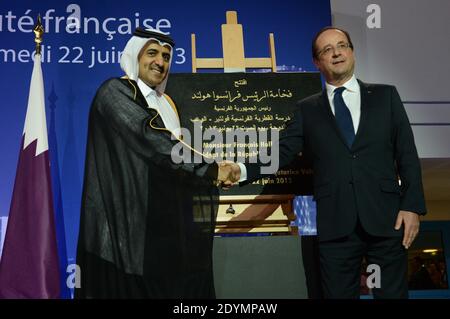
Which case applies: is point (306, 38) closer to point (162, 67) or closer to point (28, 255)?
point (162, 67)

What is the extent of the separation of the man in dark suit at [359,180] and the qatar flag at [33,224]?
75.8 inches

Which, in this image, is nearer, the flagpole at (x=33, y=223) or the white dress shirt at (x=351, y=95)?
the white dress shirt at (x=351, y=95)

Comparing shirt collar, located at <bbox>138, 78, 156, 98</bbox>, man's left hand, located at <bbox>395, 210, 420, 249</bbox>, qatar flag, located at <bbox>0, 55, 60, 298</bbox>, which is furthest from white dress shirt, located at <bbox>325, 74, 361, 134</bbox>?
qatar flag, located at <bbox>0, 55, 60, 298</bbox>

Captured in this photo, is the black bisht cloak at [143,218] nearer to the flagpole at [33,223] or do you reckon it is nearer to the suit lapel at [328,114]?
the suit lapel at [328,114]

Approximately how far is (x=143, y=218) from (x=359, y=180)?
3.65 ft

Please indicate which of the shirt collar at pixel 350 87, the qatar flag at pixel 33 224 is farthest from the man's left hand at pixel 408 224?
the qatar flag at pixel 33 224

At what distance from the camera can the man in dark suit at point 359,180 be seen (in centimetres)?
265

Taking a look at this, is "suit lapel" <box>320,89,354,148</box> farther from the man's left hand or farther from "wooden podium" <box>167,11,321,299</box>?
"wooden podium" <box>167,11,321,299</box>

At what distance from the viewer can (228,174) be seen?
313cm

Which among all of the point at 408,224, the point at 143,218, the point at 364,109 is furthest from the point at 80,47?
the point at 408,224

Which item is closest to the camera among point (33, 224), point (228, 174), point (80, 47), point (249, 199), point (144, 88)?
point (228, 174)

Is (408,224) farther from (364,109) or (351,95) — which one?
(351,95)
